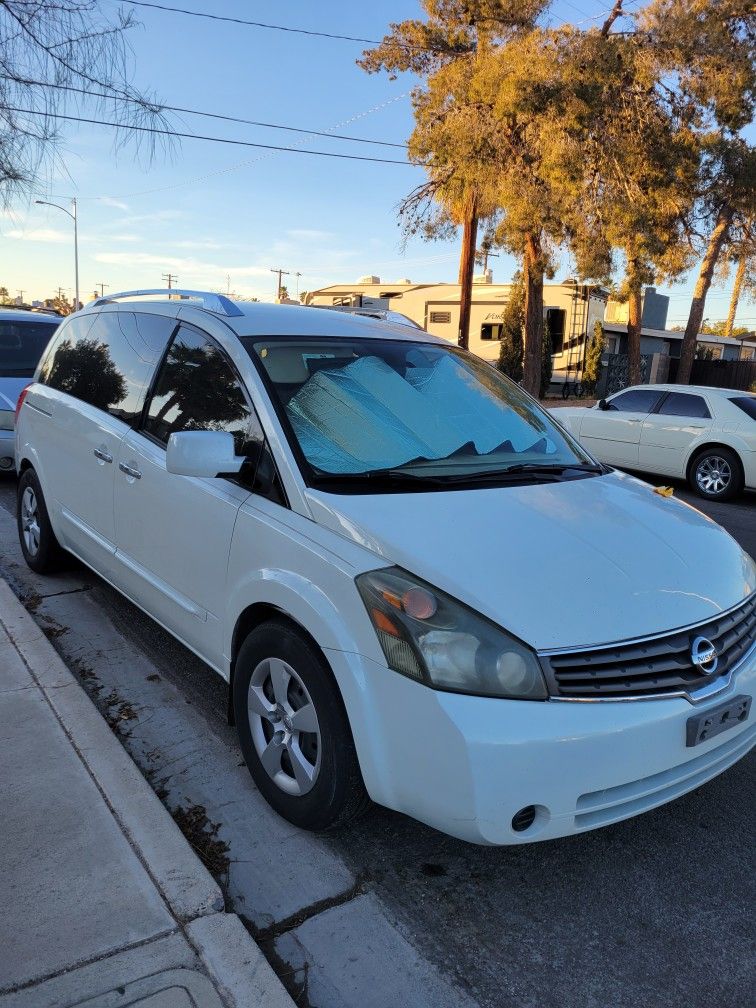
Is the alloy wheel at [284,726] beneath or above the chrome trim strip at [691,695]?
beneath

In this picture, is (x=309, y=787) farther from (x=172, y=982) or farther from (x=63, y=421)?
(x=63, y=421)

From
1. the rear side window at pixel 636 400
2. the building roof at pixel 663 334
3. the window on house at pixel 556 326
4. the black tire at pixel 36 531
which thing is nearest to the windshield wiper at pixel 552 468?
the black tire at pixel 36 531

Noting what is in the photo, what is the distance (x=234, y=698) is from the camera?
9.86 ft

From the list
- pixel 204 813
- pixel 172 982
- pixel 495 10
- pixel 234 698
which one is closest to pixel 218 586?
pixel 234 698

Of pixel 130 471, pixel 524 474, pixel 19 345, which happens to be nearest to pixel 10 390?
pixel 19 345

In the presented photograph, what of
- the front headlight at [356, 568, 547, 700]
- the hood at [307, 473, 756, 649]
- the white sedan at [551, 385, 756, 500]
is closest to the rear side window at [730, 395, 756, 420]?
the white sedan at [551, 385, 756, 500]

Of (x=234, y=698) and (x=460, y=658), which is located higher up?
(x=460, y=658)

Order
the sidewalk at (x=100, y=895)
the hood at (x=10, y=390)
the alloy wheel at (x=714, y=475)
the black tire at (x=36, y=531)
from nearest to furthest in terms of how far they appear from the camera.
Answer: the sidewalk at (x=100, y=895) → the black tire at (x=36, y=531) → the hood at (x=10, y=390) → the alloy wheel at (x=714, y=475)

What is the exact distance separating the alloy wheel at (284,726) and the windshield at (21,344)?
731 centimetres

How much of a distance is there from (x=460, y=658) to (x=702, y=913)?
1175 millimetres

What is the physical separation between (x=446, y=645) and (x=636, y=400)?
9.80m

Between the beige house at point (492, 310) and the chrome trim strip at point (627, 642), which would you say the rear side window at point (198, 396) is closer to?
the chrome trim strip at point (627, 642)

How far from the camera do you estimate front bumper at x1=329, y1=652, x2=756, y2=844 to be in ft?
7.06

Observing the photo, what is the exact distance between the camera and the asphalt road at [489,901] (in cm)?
218
